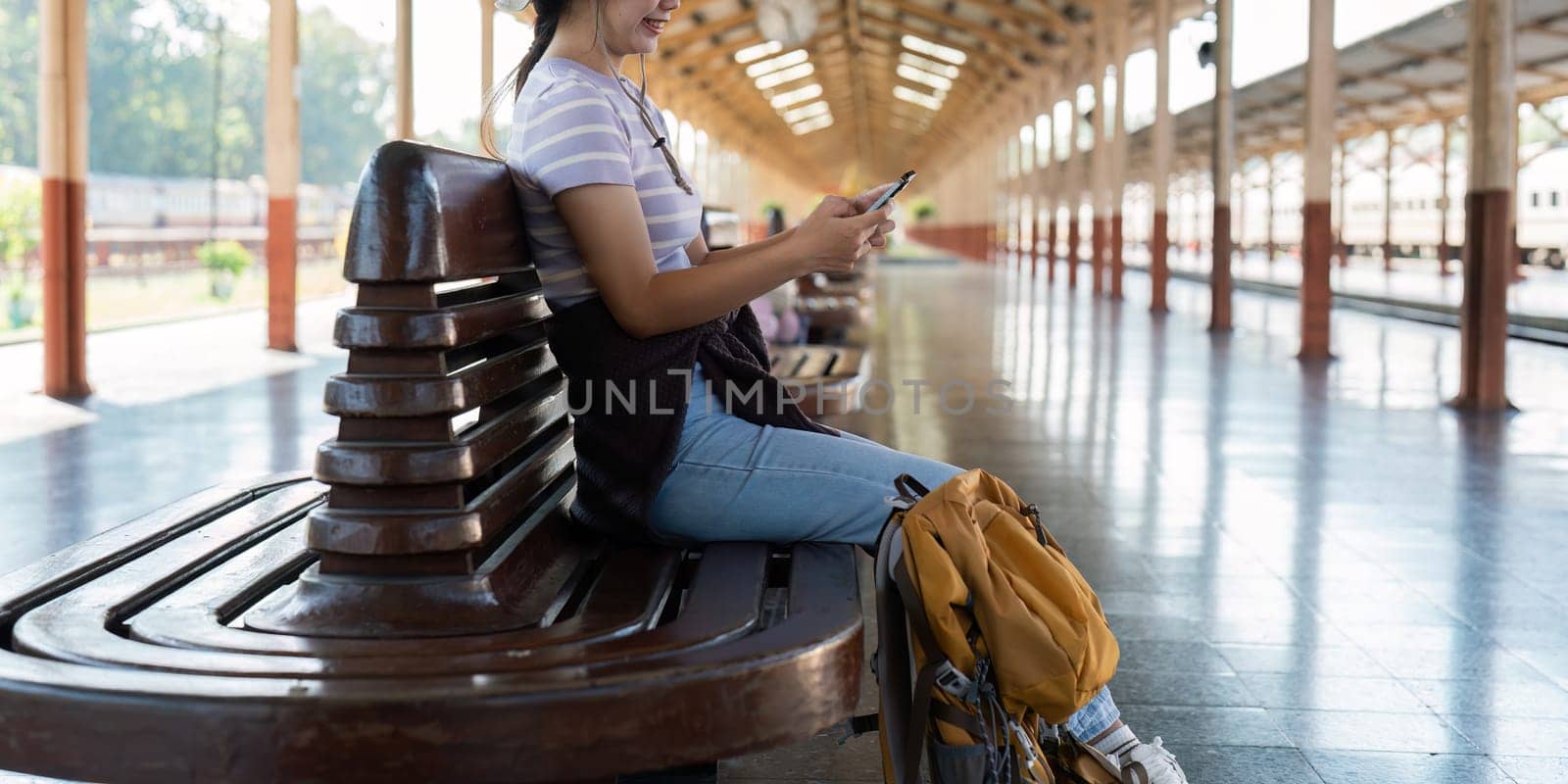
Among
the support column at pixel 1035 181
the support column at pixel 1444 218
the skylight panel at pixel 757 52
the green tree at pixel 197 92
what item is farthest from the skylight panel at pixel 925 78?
the green tree at pixel 197 92

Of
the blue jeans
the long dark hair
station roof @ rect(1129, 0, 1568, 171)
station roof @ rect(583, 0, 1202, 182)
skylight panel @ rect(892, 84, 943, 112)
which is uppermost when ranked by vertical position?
skylight panel @ rect(892, 84, 943, 112)

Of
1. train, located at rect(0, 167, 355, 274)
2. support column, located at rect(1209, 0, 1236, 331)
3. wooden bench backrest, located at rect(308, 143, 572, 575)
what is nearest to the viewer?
wooden bench backrest, located at rect(308, 143, 572, 575)

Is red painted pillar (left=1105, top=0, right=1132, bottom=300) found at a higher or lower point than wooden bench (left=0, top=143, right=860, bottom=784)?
higher

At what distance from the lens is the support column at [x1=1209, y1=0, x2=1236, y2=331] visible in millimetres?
13062

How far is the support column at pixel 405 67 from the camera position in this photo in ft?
36.9

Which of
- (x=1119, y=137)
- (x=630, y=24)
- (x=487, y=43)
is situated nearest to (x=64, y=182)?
(x=487, y=43)

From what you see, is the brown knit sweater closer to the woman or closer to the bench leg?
the woman

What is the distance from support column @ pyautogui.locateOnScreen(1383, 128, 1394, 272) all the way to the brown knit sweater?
27307mm

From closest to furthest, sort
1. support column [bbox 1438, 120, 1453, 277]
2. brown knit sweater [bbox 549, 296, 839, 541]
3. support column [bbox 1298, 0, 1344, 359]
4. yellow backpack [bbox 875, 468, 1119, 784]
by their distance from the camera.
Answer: yellow backpack [bbox 875, 468, 1119, 784] → brown knit sweater [bbox 549, 296, 839, 541] → support column [bbox 1298, 0, 1344, 359] → support column [bbox 1438, 120, 1453, 277]

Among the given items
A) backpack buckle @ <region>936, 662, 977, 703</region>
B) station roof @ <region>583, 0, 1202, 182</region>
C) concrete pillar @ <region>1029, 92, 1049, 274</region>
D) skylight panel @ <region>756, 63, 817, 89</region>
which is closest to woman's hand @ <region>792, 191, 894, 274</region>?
backpack buckle @ <region>936, 662, 977, 703</region>

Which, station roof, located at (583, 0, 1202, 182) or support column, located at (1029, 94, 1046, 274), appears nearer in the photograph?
station roof, located at (583, 0, 1202, 182)

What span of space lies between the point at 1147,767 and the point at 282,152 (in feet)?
32.8

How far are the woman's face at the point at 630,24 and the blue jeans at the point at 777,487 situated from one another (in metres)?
0.49

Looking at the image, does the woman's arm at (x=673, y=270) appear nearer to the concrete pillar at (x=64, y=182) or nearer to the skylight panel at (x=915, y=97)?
the concrete pillar at (x=64, y=182)
